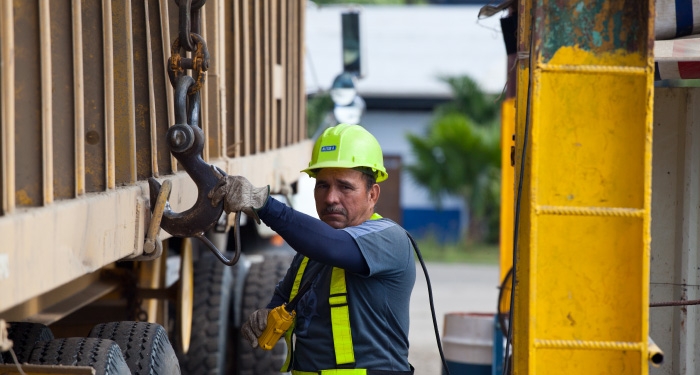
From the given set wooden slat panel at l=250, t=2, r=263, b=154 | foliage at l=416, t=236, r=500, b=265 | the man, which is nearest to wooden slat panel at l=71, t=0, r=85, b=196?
the man

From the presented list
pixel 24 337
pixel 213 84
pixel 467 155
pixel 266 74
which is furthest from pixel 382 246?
pixel 467 155

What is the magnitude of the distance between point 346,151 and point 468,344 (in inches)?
117

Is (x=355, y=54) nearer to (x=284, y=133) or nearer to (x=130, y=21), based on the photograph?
(x=284, y=133)

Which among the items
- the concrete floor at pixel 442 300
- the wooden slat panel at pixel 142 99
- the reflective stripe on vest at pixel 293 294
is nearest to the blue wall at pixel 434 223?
the concrete floor at pixel 442 300

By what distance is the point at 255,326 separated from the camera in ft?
13.0

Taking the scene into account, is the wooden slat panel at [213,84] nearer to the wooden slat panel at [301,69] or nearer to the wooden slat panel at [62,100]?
the wooden slat panel at [62,100]

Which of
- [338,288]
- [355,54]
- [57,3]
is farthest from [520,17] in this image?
[355,54]

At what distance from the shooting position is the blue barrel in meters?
6.49

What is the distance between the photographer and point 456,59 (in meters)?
25.1

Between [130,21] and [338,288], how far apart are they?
1151mm

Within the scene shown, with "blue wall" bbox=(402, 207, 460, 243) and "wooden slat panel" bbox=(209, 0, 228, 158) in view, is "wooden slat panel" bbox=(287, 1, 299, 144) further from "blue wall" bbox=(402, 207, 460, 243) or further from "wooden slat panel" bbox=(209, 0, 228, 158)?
"blue wall" bbox=(402, 207, 460, 243)

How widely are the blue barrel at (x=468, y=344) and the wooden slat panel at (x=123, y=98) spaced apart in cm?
345

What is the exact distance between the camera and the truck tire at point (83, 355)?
3.06 m

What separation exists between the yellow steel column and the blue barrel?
339 cm
